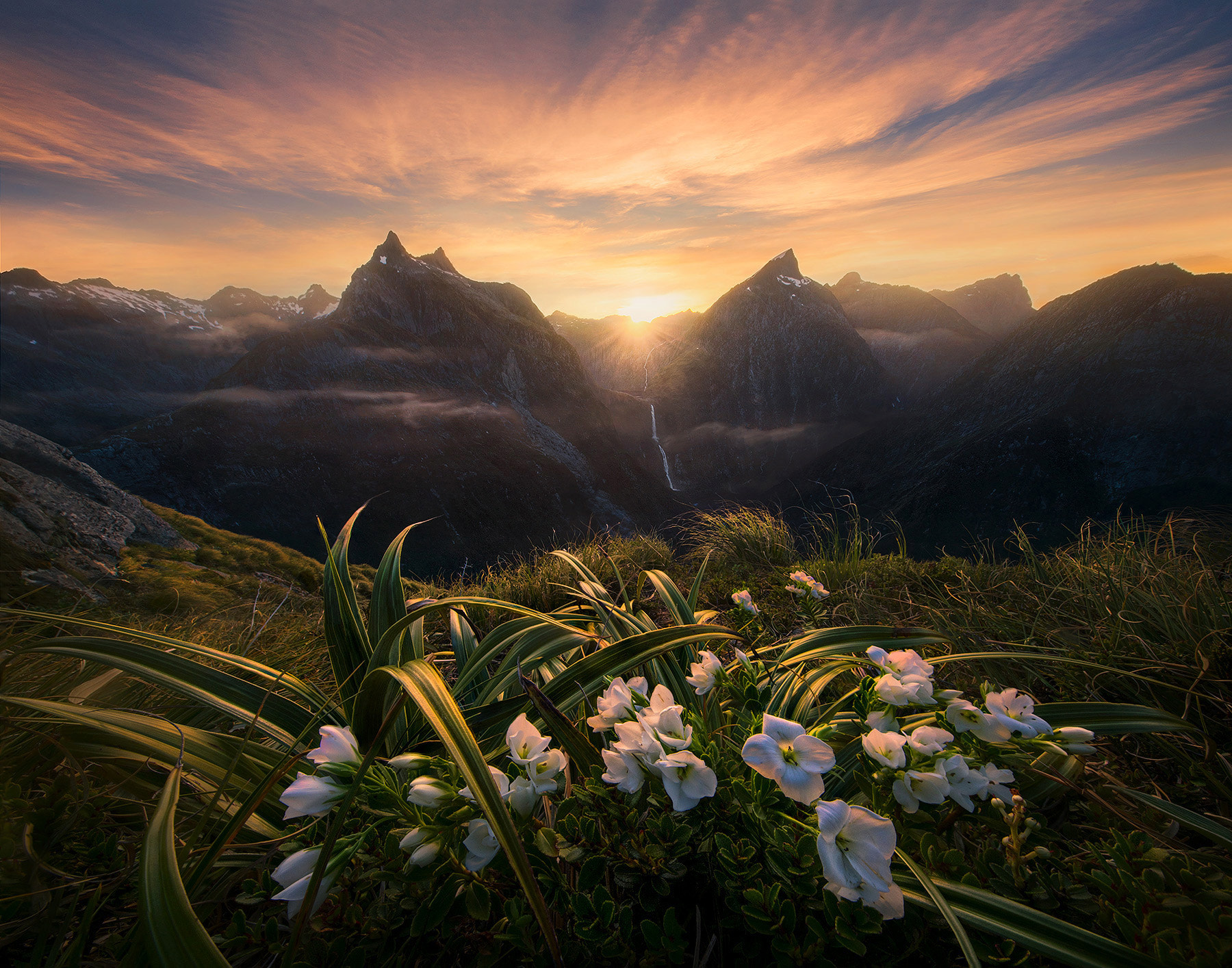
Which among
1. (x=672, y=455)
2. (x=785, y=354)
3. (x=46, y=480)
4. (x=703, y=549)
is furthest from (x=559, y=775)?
(x=785, y=354)

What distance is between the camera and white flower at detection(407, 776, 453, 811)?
83cm

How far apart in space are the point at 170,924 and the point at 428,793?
368 mm

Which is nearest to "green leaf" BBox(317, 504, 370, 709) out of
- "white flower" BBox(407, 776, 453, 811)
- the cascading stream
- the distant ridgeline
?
"white flower" BBox(407, 776, 453, 811)

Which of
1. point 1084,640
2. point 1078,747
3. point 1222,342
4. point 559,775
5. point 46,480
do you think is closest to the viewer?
point 1078,747

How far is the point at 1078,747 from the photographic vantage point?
928mm

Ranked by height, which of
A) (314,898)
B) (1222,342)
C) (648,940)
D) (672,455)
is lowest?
(672,455)

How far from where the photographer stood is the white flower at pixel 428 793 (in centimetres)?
83

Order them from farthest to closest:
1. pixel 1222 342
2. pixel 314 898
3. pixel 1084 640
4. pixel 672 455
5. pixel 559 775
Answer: pixel 672 455
pixel 1222 342
pixel 1084 640
pixel 559 775
pixel 314 898

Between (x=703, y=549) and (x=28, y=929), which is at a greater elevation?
(x=28, y=929)

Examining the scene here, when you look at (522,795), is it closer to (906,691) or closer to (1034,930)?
(906,691)

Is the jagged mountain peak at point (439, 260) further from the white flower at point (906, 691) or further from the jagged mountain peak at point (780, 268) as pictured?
the white flower at point (906, 691)

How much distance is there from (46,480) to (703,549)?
824 cm

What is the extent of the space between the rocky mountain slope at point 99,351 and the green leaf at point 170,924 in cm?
12524

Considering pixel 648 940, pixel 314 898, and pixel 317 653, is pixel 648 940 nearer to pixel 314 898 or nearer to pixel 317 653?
pixel 314 898
